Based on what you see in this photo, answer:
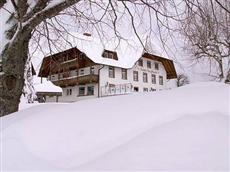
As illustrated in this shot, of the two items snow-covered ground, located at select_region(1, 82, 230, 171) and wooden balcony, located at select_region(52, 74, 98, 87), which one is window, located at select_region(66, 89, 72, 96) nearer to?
wooden balcony, located at select_region(52, 74, 98, 87)

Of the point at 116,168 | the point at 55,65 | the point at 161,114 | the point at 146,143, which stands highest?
the point at 55,65

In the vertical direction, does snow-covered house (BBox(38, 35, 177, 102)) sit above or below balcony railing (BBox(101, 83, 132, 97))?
above

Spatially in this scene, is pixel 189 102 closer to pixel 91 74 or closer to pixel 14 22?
pixel 14 22

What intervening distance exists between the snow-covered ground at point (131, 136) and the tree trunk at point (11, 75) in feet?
6.90

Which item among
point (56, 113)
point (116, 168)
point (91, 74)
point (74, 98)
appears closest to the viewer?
point (116, 168)

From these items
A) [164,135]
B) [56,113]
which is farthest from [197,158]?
[56,113]

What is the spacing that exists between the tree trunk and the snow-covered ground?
2.10 meters

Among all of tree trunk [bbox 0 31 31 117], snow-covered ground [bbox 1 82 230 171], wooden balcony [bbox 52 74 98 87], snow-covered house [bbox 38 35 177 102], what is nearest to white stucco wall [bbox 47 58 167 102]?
snow-covered house [bbox 38 35 177 102]

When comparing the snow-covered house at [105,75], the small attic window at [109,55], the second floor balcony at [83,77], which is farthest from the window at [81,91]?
the small attic window at [109,55]

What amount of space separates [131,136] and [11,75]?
3347 millimetres

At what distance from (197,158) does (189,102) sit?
669mm

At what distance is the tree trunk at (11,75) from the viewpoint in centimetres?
472

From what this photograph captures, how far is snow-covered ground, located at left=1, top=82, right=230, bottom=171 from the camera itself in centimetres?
175

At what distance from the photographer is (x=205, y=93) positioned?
97.4 inches
